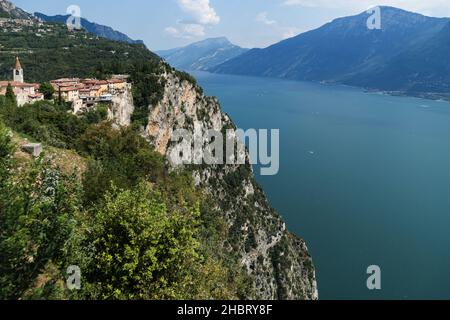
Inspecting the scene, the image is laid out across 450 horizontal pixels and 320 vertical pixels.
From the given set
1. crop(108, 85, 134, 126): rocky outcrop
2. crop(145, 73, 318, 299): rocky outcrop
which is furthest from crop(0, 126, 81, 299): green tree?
crop(145, 73, 318, 299): rocky outcrop

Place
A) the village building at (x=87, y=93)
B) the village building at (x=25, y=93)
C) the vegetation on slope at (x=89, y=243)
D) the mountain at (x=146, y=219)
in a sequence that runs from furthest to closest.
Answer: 1. the village building at (x=87, y=93)
2. the village building at (x=25, y=93)
3. the mountain at (x=146, y=219)
4. the vegetation on slope at (x=89, y=243)

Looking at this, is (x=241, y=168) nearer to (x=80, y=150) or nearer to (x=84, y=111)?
(x=84, y=111)

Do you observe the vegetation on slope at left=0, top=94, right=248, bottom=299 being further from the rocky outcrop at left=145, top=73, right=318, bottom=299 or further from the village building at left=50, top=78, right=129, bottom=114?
the rocky outcrop at left=145, top=73, right=318, bottom=299

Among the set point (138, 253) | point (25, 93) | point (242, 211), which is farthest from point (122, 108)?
point (138, 253)

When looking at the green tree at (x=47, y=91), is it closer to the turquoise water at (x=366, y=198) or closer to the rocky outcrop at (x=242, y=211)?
the rocky outcrop at (x=242, y=211)

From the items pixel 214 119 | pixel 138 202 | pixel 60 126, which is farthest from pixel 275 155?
pixel 138 202

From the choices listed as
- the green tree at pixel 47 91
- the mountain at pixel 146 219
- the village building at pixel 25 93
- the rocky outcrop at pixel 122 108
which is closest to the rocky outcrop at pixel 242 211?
the mountain at pixel 146 219
